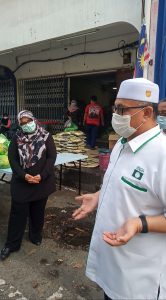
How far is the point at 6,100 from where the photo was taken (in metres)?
10.7

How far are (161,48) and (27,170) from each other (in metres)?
2.55

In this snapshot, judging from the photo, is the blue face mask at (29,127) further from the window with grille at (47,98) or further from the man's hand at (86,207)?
the window with grille at (47,98)

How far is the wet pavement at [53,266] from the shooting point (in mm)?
2758

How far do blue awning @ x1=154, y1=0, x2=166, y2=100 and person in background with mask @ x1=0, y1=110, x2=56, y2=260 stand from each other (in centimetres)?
190

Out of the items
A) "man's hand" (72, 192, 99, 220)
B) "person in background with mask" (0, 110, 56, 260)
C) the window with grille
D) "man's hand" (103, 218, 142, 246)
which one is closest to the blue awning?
"person in background with mask" (0, 110, 56, 260)

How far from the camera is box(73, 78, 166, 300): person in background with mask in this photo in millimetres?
1385

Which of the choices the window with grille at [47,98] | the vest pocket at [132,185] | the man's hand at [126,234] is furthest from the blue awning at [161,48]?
the window with grille at [47,98]

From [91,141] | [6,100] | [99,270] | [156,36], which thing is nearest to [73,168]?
[91,141]

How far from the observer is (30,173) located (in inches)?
128

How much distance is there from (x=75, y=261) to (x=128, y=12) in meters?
3.91

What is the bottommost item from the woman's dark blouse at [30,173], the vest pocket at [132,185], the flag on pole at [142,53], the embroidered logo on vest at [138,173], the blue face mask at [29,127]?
the woman's dark blouse at [30,173]

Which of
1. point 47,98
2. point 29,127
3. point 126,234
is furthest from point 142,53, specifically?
point 47,98

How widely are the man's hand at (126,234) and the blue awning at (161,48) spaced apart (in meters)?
3.20

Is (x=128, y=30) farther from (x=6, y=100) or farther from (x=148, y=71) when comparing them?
(x=6, y=100)
